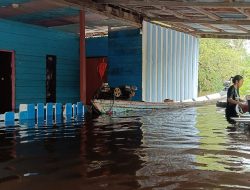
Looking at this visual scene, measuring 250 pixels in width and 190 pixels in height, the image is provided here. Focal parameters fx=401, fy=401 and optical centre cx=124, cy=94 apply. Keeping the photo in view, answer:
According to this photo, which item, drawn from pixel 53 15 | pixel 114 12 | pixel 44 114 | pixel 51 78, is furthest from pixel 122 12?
pixel 44 114

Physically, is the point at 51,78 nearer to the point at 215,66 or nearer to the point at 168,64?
the point at 168,64

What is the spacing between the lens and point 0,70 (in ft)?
51.8

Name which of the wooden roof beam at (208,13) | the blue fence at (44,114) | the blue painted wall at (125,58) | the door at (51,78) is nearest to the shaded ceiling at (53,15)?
the blue painted wall at (125,58)

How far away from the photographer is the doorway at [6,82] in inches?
625

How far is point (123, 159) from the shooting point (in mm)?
6355

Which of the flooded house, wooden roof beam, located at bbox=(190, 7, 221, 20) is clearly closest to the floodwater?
→ the flooded house

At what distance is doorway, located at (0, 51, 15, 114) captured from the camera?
52.1 ft

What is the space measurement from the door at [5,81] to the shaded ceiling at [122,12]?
157 cm

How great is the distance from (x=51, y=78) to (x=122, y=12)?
14.7ft

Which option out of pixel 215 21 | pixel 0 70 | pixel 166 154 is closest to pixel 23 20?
pixel 0 70

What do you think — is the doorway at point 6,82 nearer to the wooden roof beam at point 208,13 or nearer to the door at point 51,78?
the door at point 51,78

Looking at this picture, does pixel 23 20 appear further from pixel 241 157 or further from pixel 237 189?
pixel 237 189

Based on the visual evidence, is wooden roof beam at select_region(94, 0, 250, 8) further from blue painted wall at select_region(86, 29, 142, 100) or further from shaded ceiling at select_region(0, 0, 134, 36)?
blue painted wall at select_region(86, 29, 142, 100)

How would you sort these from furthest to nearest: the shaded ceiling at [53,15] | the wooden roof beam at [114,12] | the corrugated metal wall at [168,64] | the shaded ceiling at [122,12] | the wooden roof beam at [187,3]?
the corrugated metal wall at [168,64] < the wooden roof beam at [114,12] < the shaded ceiling at [122,12] < the shaded ceiling at [53,15] < the wooden roof beam at [187,3]
